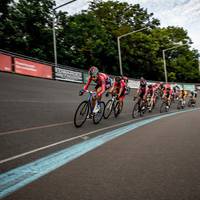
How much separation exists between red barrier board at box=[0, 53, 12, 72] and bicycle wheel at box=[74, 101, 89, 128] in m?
11.1

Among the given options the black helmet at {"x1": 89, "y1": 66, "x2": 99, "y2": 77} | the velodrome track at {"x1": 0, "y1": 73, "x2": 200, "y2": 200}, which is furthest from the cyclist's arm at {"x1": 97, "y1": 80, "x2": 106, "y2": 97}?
the velodrome track at {"x1": 0, "y1": 73, "x2": 200, "y2": 200}

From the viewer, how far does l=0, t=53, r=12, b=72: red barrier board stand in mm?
18000

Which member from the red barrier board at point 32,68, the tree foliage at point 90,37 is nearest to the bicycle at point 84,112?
the red barrier board at point 32,68

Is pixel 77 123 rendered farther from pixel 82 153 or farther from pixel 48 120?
pixel 82 153

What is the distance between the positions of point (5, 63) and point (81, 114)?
1154 cm

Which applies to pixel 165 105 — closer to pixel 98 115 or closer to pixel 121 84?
pixel 121 84

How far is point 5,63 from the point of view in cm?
1830

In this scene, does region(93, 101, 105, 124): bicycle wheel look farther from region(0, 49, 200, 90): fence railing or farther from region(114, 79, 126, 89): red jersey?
region(0, 49, 200, 90): fence railing

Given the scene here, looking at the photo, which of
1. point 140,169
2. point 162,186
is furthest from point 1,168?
point 162,186

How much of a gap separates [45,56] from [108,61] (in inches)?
497

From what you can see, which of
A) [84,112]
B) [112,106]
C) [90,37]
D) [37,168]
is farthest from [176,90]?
[90,37]

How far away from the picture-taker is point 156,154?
4.64 m

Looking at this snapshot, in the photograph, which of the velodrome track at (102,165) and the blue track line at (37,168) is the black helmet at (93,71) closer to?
the velodrome track at (102,165)

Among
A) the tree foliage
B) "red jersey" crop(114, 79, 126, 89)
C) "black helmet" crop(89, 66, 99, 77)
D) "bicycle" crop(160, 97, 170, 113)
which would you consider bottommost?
"bicycle" crop(160, 97, 170, 113)
